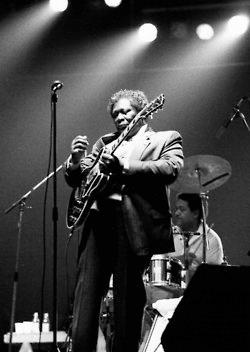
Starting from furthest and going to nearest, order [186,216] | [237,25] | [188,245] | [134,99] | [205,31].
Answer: [205,31]
[237,25]
[186,216]
[188,245]
[134,99]

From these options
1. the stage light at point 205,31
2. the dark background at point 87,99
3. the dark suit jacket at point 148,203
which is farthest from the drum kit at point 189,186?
the dark suit jacket at point 148,203

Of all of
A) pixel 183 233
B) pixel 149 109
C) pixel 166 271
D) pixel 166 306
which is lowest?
pixel 166 306

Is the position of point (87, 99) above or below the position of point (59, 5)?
below

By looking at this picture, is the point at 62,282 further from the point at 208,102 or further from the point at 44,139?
the point at 208,102

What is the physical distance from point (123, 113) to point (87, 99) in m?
3.68

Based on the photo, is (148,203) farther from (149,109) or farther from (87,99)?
(87,99)

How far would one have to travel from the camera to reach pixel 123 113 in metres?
3.43

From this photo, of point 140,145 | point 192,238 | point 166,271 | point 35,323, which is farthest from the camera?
point 35,323

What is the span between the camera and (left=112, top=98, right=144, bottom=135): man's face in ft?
11.1

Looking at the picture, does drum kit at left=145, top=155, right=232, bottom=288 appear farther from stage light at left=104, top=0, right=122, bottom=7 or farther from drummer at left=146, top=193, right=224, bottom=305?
stage light at left=104, top=0, right=122, bottom=7

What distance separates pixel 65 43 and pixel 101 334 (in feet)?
12.3

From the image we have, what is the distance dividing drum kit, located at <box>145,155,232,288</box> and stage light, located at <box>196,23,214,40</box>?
1.99m

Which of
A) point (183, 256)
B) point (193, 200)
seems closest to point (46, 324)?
point (183, 256)

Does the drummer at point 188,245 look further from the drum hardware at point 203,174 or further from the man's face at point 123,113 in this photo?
the man's face at point 123,113
